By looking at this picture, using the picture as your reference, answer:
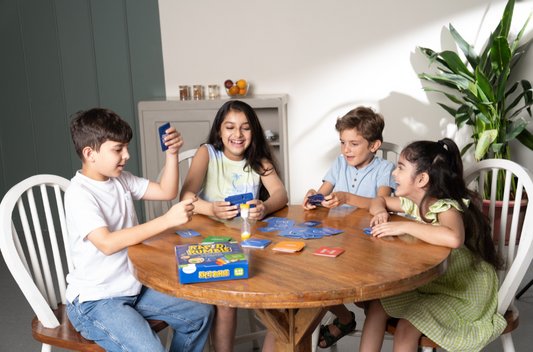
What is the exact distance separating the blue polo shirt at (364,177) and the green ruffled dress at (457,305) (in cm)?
51

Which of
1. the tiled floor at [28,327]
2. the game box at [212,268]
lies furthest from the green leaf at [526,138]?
the game box at [212,268]

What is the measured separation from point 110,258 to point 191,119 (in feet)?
6.92

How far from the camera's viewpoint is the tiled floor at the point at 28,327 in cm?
224

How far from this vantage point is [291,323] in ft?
4.42

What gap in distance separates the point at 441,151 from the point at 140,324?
120 centimetres

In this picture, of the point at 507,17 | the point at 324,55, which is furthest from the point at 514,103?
the point at 324,55

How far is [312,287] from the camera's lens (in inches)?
42.7

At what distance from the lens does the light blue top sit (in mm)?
2074

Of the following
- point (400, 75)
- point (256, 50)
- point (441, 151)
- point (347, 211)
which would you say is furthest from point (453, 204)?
point (256, 50)

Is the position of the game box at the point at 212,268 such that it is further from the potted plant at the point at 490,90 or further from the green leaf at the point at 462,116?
the green leaf at the point at 462,116

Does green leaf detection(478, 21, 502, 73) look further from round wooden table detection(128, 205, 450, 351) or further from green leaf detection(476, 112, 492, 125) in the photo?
round wooden table detection(128, 205, 450, 351)

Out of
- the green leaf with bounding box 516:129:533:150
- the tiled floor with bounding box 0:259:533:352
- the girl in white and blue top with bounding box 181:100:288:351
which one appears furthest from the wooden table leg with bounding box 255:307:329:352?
the green leaf with bounding box 516:129:533:150

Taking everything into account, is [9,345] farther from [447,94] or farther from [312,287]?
[447,94]

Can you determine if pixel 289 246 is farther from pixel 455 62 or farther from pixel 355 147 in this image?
pixel 455 62
